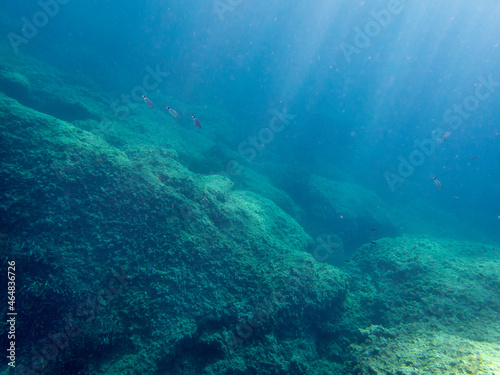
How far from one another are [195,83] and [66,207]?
3417 centimetres

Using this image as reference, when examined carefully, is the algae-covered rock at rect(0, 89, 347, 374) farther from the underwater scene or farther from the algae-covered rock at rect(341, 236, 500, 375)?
the algae-covered rock at rect(341, 236, 500, 375)

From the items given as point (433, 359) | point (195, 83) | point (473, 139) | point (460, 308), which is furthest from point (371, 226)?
point (473, 139)

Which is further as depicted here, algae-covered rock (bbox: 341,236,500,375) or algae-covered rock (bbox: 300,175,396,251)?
algae-covered rock (bbox: 300,175,396,251)

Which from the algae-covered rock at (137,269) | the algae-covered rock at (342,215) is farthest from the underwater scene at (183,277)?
the algae-covered rock at (342,215)

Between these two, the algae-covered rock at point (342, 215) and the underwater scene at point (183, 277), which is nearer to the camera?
the underwater scene at point (183, 277)

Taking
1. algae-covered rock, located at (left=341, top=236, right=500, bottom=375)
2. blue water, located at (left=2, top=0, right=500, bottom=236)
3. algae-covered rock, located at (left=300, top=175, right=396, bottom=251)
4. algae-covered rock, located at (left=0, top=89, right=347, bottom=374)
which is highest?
blue water, located at (left=2, top=0, right=500, bottom=236)

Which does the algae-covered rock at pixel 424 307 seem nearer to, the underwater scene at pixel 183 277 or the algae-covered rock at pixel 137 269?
the underwater scene at pixel 183 277

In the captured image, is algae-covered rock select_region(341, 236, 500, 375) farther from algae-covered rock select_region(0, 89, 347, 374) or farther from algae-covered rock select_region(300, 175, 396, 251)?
algae-covered rock select_region(300, 175, 396, 251)

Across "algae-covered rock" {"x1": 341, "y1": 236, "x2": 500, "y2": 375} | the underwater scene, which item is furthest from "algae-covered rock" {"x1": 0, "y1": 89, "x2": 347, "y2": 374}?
"algae-covered rock" {"x1": 341, "y1": 236, "x2": 500, "y2": 375}

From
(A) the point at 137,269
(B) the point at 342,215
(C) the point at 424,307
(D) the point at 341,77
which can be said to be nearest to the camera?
(A) the point at 137,269

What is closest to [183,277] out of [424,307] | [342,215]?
[424,307]

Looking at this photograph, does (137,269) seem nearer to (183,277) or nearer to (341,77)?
(183,277)

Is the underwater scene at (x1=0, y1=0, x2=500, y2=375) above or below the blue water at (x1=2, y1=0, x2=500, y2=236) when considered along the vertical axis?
below

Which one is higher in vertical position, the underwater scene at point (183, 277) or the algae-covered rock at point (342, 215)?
the algae-covered rock at point (342, 215)
